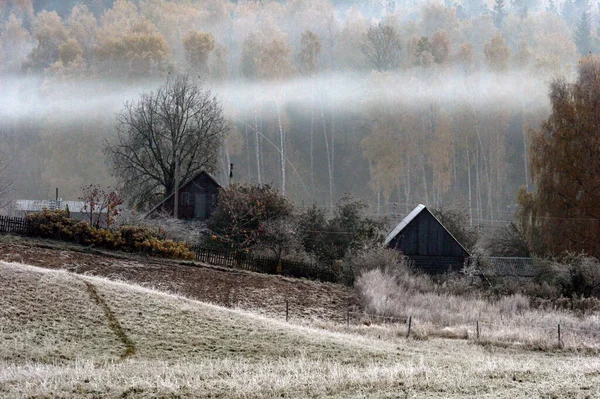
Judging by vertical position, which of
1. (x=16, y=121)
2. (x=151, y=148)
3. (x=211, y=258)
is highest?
(x=16, y=121)

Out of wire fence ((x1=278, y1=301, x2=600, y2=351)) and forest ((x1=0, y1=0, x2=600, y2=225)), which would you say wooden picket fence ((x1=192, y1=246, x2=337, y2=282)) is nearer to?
wire fence ((x1=278, y1=301, x2=600, y2=351))

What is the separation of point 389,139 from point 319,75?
1953cm

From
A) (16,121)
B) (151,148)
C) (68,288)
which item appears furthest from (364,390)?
(16,121)

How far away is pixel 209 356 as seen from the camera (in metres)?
22.1

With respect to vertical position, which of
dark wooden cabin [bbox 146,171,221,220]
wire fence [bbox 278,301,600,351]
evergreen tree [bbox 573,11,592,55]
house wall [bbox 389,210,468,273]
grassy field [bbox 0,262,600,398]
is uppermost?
evergreen tree [bbox 573,11,592,55]

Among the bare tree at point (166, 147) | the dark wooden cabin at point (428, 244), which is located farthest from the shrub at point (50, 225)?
the dark wooden cabin at point (428, 244)

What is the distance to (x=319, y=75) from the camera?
101m

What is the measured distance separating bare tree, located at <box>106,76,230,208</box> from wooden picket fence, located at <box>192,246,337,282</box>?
14175 millimetres

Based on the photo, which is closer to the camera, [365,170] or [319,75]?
[365,170]

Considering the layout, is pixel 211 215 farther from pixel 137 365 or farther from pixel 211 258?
pixel 137 365

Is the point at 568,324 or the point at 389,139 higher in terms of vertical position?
the point at 389,139

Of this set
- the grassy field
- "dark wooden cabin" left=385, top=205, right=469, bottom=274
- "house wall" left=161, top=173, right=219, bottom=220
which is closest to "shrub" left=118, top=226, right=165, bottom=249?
"house wall" left=161, top=173, right=219, bottom=220

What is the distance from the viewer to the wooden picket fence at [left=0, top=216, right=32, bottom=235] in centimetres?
4212

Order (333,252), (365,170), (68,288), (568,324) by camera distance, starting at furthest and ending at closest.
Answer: (365,170)
(333,252)
(568,324)
(68,288)
